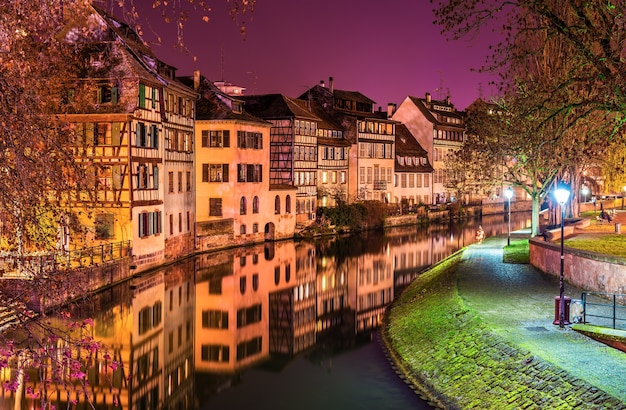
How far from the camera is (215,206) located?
178 ft

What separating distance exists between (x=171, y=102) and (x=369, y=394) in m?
29.9

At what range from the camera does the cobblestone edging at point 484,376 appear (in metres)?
16.9

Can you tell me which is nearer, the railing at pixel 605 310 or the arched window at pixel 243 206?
the railing at pixel 605 310

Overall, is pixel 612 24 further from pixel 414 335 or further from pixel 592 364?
pixel 414 335

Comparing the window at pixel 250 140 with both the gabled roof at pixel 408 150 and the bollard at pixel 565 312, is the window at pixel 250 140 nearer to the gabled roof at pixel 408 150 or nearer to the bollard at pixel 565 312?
the gabled roof at pixel 408 150

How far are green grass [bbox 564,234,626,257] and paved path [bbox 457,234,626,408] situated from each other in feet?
8.14

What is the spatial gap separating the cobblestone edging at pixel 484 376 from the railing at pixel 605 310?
2.86 meters

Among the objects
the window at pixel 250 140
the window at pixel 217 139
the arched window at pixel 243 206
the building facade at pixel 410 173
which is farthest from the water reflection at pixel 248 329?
the building facade at pixel 410 173

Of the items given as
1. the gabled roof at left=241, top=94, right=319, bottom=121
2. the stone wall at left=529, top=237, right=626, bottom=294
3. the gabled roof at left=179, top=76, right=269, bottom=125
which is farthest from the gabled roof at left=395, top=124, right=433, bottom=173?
the stone wall at left=529, top=237, right=626, bottom=294

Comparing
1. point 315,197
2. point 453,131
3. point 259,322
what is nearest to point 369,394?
point 259,322

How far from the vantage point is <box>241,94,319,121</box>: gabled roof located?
64.4m

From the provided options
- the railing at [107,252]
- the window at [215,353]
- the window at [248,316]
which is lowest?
the window at [215,353]

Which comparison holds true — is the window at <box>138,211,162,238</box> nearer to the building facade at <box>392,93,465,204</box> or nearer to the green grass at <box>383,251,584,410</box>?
the green grass at <box>383,251,584,410</box>

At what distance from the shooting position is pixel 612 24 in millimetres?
20594
